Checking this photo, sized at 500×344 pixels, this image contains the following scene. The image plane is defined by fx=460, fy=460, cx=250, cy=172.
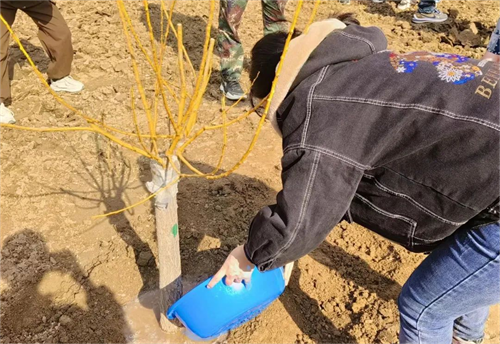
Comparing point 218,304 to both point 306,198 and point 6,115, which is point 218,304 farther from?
point 6,115

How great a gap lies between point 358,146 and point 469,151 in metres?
0.26

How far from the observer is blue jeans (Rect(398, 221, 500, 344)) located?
1.21 m

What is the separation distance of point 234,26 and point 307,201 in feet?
7.87

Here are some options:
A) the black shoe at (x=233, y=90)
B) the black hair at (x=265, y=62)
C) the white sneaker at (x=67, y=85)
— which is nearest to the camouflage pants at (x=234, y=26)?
the black shoe at (x=233, y=90)

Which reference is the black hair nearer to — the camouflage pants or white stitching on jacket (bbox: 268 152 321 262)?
white stitching on jacket (bbox: 268 152 321 262)

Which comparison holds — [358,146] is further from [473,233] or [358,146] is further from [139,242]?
[139,242]

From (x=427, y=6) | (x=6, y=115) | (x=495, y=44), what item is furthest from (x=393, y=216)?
(x=427, y=6)

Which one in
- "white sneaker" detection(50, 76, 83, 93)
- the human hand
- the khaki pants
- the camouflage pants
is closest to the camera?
the human hand

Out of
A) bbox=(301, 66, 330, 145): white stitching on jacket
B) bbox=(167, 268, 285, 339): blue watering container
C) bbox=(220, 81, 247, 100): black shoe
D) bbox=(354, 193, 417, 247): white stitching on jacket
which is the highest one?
bbox=(301, 66, 330, 145): white stitching on jacket

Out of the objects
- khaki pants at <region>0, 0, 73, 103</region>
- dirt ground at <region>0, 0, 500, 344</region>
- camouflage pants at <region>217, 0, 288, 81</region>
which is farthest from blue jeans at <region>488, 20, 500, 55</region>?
khaki pants at <region>0, 0, 73, 103</region>

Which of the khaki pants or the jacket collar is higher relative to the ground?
the jacket collar

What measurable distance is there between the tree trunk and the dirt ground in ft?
1.10

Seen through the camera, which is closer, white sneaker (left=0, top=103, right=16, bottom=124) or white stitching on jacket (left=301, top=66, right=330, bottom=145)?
white stitching on jacket (left=301, top=66, right=330, bottom=145)

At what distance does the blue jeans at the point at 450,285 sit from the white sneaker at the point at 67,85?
283 cm
